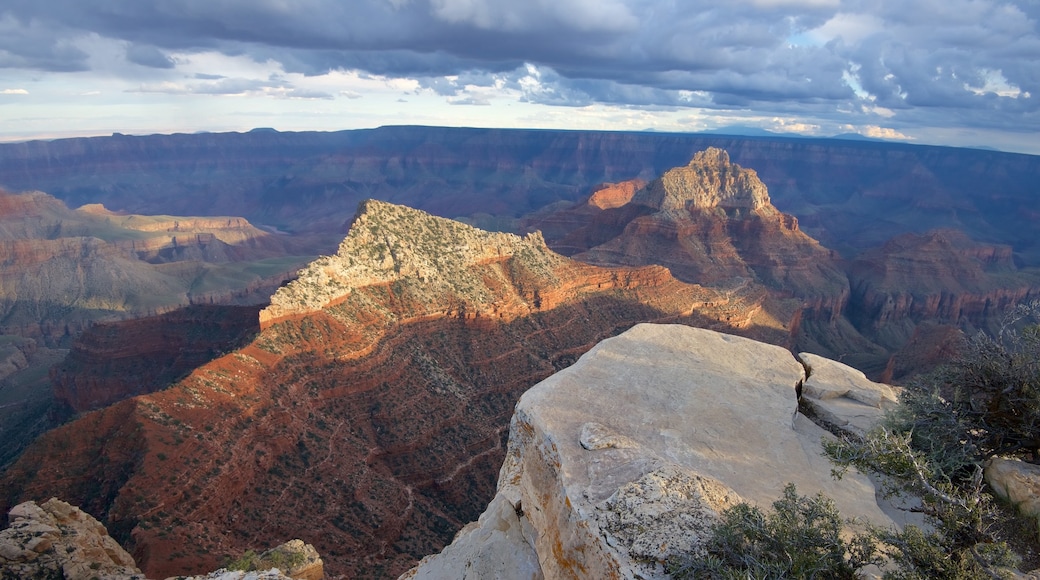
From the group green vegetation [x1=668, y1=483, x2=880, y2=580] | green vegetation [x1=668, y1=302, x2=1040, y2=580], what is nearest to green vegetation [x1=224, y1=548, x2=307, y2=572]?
green vegetation [x1=668, y1=483, x2=880, y2=580]

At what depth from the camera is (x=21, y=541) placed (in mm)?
20406

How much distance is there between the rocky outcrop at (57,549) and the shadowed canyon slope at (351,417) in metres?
4.24

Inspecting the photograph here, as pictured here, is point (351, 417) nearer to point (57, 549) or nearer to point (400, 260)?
point (400, 260)

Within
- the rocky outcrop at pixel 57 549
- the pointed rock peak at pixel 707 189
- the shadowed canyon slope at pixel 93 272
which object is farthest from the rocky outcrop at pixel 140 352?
the pointed rock peak at pixel 707 189

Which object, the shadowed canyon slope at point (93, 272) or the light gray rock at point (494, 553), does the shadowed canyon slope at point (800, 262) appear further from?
the light gray rock at point (494, 553)

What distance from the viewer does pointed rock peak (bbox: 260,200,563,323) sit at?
48281mm

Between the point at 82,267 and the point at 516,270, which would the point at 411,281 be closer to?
the point at 516,270

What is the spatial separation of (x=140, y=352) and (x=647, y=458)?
56438 millimetres

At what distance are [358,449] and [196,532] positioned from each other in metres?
12.6

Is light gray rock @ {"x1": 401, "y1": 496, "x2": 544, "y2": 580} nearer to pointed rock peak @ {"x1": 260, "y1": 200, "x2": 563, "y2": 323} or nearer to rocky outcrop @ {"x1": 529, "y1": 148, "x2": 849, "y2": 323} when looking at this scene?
pointed rock peak @ {"x1": 260, "y1": 200, "x2": 563, "y2": 323}

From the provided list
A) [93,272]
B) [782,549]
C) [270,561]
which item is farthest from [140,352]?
[93,272]

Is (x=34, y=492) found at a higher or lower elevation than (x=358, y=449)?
higher

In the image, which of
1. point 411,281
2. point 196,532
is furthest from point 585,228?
point 196,532

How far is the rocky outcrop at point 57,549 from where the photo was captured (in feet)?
65.4
